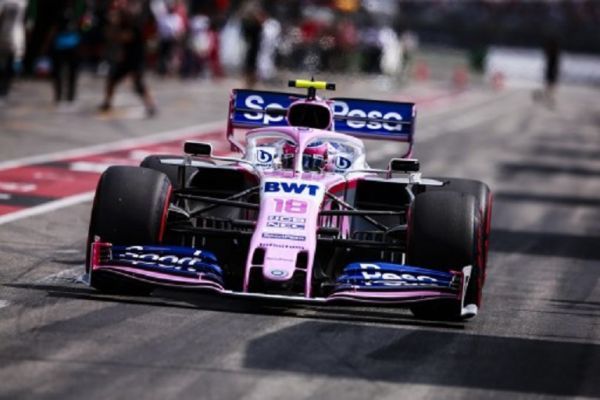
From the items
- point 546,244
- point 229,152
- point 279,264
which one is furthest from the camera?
point 229,152

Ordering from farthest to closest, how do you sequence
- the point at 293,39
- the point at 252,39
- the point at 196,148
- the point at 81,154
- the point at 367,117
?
the point at 293,39, the point at 252,39, the point at 81,154, the point at 367,117, the point at 196,148

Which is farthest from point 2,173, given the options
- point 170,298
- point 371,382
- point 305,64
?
point 305,64

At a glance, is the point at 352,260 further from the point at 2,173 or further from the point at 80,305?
the point at 2,173

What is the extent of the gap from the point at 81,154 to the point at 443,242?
40.0 feet

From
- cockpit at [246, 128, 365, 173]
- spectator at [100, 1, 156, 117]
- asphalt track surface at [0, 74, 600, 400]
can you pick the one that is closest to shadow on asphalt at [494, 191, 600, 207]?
asphalt track surface at [0, 74, 600, 400]

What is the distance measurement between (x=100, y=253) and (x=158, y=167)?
6.45 ft

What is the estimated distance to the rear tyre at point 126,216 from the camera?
10.5 meters

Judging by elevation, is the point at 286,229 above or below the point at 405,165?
below

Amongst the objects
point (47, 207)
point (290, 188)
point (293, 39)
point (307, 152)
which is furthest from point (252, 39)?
point (290, 188)

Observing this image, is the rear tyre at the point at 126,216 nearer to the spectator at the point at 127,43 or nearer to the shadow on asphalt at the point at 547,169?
the shadow on asphalt at the point at 547,169

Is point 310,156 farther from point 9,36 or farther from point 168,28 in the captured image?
point 168,28

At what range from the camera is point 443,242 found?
10.4 m

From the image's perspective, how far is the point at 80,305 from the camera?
1009cm

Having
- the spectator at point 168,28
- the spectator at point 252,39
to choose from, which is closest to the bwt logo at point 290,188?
the spectator at point 252,39
